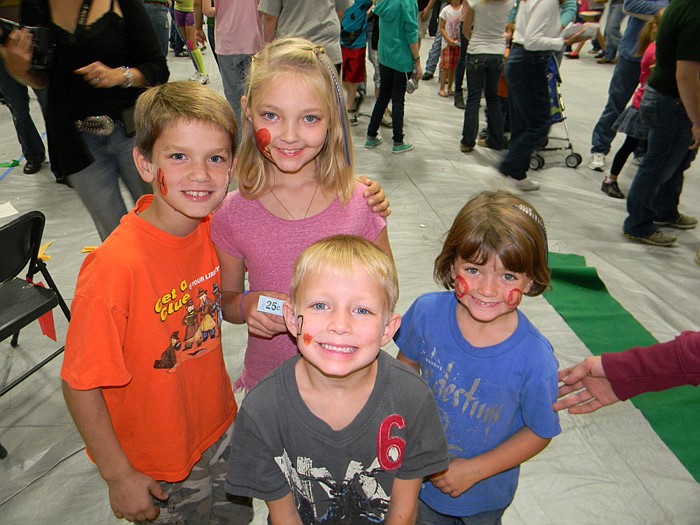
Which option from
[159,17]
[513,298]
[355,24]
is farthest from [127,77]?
[355,24]

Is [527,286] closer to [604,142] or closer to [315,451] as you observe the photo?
[315,451]

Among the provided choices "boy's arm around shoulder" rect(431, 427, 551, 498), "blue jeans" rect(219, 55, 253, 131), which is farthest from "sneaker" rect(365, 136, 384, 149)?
"boy's arm around shoulder" rect(431, 427, 551, 498)

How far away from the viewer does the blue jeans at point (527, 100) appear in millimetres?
3645

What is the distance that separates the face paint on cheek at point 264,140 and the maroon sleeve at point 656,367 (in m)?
1.05

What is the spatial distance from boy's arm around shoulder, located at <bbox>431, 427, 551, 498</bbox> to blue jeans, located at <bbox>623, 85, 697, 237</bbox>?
2612 millimetres

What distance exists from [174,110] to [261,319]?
0.52 metres

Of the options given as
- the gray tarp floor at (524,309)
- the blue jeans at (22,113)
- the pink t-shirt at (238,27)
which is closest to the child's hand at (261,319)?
the gray tarp floor at (524,309)

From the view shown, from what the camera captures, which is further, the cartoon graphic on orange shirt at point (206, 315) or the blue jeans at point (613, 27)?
the blue jeans at point (613, 27)

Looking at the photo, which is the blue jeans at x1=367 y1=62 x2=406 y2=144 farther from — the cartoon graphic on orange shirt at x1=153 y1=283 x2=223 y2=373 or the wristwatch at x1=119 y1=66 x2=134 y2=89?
the cartoon graphic on orange shirt at x1=153 y1=283 x2=223 y2=373

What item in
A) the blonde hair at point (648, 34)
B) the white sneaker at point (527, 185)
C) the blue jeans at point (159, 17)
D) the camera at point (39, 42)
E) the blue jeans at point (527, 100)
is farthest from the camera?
the blue jeans at point (159, 17)

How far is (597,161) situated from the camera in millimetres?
4445

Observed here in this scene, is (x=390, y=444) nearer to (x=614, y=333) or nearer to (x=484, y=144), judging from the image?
(x=614, y=333)

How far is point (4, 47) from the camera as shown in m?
1.73

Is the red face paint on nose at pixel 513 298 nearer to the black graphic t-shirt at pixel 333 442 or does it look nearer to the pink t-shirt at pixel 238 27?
the black graphic t-shirt at pixel 333 442
